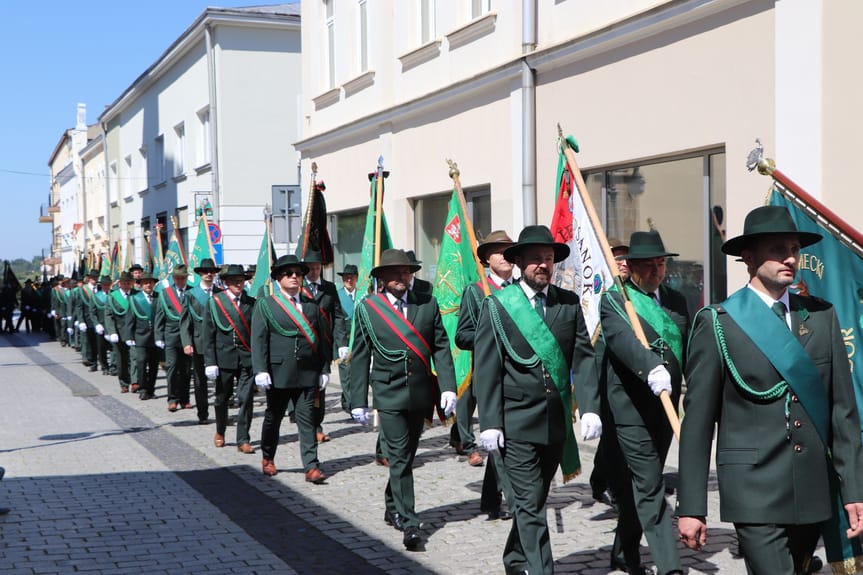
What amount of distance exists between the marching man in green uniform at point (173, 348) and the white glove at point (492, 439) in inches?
353

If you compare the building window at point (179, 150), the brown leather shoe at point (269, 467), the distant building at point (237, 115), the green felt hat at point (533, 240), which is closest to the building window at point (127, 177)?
the building window at point (179, 150)

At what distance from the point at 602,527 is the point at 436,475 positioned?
2273 millimetres

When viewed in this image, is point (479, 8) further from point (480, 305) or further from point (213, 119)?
point (213, 119)

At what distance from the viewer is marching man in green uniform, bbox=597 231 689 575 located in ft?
18.1

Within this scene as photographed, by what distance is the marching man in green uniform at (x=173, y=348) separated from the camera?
1389cm

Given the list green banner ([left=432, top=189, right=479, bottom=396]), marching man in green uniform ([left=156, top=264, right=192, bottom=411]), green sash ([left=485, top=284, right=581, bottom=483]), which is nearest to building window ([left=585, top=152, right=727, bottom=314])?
green banner ([left=432, top=189, right=479, bottom=396])

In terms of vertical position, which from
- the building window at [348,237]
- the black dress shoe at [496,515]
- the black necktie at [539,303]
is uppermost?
the building window at [348,237]

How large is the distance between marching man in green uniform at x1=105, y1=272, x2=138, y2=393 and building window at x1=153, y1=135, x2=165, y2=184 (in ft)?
50.1

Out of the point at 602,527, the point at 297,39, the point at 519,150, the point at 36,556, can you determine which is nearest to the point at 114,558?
the point at 36,556

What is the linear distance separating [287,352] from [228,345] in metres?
2.12

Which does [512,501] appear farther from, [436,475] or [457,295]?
[457,295]

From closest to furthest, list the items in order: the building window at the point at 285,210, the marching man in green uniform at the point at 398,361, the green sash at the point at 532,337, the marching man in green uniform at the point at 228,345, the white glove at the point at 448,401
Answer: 1. the green sash at the point at 532,337
2. the white glove at the point at 448,401
3. the marching man in green uniform at the point at 398,361
4. the marching man in green uniform at the point at 228,345
5. the building window at the point at 285,210

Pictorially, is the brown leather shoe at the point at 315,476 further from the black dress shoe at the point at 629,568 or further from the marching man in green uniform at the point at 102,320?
the marching man in green uniform at the point at 102,320

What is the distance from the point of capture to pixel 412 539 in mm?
6484
